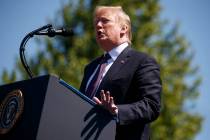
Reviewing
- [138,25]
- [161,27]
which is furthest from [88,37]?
[161,27]

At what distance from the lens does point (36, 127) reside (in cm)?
244

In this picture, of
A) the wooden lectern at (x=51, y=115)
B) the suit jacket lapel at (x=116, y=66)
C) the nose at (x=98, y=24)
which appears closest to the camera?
the wooden lectern at (x=51, y=115)

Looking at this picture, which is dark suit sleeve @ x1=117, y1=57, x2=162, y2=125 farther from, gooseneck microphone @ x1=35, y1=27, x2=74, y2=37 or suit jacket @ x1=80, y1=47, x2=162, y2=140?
gooseneck microphone @ x1=35, y1=27, x2=74, y2=37

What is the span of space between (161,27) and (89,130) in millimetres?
10028

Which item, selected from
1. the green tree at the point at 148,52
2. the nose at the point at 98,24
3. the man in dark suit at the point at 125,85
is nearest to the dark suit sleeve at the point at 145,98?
the man in dark suit at the point at 125,85

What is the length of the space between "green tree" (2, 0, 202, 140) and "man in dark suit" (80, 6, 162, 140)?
24.2 ft

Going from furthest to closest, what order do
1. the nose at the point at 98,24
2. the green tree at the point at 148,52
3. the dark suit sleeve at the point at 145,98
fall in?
the green tree at the point at 148,52
the nose at the point at 98,24
the dark suit sleeve at the point at 145,98

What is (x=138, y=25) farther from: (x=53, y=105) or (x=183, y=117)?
(x=53, y=105)

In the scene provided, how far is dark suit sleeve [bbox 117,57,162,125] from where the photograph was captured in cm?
277

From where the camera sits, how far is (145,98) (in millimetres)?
2885

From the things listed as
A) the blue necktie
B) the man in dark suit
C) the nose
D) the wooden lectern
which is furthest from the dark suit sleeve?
the nose

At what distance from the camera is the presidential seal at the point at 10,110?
8.66 ft

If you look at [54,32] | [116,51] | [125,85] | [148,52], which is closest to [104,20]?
[116,51]

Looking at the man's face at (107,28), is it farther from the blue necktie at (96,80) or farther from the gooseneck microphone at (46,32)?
the gooseneck microphone at (46,32)
